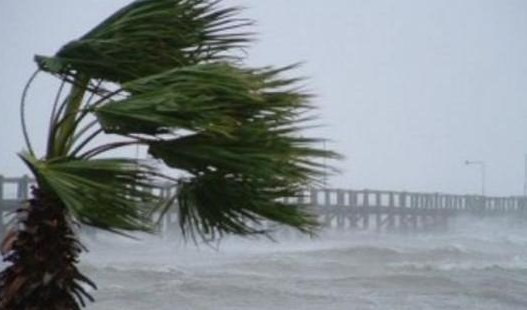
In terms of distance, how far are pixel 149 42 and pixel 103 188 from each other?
610mm

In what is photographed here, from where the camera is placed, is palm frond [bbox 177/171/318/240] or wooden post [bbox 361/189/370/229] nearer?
palm frond [bbox 177/171/318/240]

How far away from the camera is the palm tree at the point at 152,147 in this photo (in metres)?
2.57

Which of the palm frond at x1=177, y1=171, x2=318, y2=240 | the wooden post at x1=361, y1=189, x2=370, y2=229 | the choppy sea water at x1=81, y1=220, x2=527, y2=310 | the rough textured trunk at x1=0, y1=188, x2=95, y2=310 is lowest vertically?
the choppy sea water at x1=81, y1=220, x2=527, y2=310

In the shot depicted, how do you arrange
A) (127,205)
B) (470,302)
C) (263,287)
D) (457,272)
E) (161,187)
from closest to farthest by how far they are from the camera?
1. (127,205)
2. (161,187)
3. (470,302)
4. (263,287)
5. (457,272)

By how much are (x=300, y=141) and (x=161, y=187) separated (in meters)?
0.51

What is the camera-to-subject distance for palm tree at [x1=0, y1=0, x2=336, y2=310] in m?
2.57

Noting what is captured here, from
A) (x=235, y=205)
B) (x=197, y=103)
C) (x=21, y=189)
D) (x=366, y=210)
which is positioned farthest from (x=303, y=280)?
(x=366, y=210)

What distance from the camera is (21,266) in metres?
2.80

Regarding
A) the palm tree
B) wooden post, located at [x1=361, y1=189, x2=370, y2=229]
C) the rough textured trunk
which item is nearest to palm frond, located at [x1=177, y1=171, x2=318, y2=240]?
the palm tree

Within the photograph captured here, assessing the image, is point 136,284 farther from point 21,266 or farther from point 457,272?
point 21,266

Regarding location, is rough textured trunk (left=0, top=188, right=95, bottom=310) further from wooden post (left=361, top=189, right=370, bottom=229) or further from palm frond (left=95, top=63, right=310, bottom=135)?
wooden post (left=361, top=189, right=370, bottom=229)

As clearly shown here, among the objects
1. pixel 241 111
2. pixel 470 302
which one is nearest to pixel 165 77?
pixel 241 111

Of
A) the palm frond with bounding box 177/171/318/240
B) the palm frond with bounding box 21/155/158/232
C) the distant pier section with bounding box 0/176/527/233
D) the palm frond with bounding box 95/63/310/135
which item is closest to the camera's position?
the palm frond with bounding box 21/155/158/232

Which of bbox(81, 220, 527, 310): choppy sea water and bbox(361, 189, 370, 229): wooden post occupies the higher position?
bbox(361, 189, 370, 229): wooden post
